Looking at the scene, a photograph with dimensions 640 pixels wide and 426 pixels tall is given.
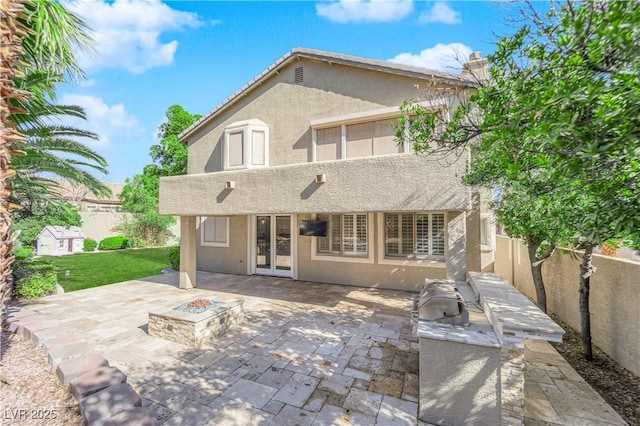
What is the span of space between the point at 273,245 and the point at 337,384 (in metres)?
11.3

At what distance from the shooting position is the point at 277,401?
5422 mm

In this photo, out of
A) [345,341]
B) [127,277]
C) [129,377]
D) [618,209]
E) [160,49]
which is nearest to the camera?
[618,209]

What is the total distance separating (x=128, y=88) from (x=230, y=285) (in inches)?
578

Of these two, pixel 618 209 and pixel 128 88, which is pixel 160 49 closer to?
pixel 128 88

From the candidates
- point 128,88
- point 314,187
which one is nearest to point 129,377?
point 314,187

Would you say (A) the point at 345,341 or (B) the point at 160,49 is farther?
(B) the point at 160,49

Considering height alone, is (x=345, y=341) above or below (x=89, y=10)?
below

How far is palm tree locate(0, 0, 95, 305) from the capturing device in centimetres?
492

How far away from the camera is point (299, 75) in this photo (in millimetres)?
14734

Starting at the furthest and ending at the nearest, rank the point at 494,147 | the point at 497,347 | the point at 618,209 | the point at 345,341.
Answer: the point at 345,341 → the point at 497,347 → the point at 494,147 → the point at 618,209

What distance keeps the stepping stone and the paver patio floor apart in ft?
2.68

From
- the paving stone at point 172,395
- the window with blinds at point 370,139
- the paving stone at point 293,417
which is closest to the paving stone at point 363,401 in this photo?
the paving stone at point 293,417

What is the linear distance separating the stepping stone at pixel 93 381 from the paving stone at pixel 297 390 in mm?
3005

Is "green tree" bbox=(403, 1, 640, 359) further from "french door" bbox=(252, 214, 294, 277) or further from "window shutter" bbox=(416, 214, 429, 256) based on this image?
"french door" bbox=(252, 214, 294, 277)
